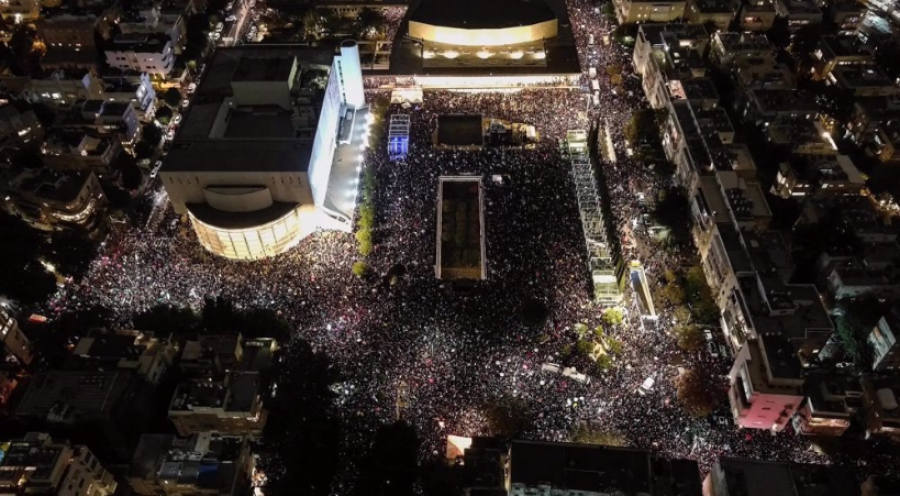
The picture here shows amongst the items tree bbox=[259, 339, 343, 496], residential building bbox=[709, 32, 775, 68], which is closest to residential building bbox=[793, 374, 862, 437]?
tree bbox=[259, 339, 343, 496]

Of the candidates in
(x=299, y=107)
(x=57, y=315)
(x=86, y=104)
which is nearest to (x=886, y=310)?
(x=299, y=107)

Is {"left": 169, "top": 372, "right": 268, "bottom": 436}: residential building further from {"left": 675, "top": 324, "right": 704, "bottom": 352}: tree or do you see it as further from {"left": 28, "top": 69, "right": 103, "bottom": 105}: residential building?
{"left": 28, "top": 69, "right": 103, "bottom": 105}: residential building

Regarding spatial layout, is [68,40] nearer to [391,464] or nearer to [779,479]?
[391,464]

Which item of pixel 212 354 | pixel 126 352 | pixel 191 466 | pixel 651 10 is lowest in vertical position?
pixel 191 466

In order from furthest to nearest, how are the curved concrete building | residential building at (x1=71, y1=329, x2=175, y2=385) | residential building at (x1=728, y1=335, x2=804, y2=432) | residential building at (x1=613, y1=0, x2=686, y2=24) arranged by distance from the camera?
residential building at (x1=613, y1=0, x2=686, y2=24) < the curved concrete building < residential building at (x1=71, y1=329, x2=175, y2=385) < residential building at (x1=728, y1=335, x2=804, y2=432)

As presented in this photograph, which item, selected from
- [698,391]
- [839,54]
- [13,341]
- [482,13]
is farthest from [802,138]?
[13,341]

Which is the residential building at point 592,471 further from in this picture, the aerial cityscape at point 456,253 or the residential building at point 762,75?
the residential building at point 762,75
